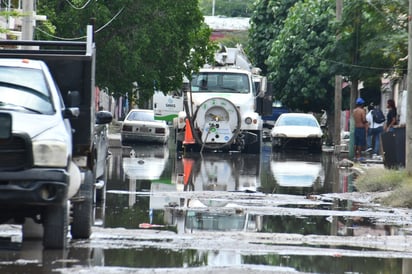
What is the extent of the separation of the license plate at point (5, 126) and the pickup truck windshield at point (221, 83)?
2624 centimetres

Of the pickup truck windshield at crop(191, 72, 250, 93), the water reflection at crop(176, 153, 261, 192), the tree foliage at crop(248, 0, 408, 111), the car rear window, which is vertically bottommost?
the water reflection at crop(176, 153, 261, 192)

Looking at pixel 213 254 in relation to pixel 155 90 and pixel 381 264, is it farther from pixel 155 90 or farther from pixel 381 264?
pixel 155 90

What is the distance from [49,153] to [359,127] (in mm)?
27639

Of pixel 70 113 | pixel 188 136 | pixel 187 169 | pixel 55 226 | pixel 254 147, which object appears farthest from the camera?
pixel 254 147

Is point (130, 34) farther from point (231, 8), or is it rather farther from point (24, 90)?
point (231, 8)

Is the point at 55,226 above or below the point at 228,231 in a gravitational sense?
above

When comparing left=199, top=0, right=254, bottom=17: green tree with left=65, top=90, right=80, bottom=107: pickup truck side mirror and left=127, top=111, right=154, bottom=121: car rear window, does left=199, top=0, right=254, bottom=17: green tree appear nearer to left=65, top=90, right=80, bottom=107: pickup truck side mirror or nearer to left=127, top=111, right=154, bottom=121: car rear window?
left=127, top=111, right=154, bottom=121: car rear window

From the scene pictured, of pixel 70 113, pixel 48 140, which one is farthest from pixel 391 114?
pixel 48 140

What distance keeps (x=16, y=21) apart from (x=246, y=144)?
986cm

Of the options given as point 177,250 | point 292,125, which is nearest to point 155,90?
point 292,125

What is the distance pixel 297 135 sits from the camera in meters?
43.5

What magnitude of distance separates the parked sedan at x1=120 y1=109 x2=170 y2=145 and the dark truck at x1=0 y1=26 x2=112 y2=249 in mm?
29220

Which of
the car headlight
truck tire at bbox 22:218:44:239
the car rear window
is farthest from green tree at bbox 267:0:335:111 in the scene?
the car headlight

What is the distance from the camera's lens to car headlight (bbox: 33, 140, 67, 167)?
448 inches
